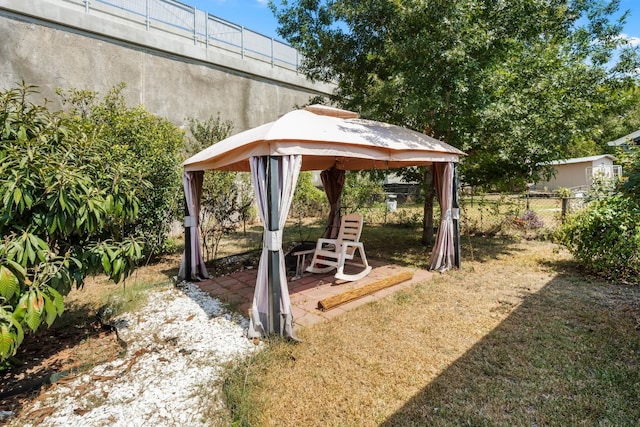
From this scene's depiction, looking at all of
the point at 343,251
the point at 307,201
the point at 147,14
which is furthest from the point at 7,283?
the point at 307,201

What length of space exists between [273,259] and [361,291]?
1692mm

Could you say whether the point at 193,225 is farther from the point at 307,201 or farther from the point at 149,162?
the point at 307,201

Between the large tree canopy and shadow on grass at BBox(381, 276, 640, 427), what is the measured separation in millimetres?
3450

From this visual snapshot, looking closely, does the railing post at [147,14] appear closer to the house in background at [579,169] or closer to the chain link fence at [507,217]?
the chain link fence at [507,217]

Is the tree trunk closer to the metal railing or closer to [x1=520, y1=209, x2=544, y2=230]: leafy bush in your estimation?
[x1=520, y1=209, x2=544, y2=230]: leafy bush

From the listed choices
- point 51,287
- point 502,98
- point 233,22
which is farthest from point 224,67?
point 51,287

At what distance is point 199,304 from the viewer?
4.71m

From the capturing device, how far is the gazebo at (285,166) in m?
3.59

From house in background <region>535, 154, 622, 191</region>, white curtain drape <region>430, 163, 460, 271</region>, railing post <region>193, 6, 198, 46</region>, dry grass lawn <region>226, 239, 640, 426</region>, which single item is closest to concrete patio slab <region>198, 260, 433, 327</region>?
dry grass lawn <region>226, 239, 640, 426</region>

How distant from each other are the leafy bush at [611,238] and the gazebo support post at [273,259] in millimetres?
4934

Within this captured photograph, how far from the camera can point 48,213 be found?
2.95 m

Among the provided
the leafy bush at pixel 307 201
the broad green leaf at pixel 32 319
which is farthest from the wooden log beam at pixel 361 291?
the leafy bush at pixel 307 201

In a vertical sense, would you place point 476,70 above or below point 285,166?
above

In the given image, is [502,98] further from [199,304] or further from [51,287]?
[51,287]
